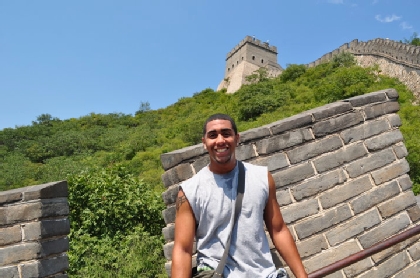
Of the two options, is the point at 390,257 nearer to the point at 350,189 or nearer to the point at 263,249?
the point at 350,189

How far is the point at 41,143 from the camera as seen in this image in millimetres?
32406

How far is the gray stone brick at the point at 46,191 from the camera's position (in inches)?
99.5

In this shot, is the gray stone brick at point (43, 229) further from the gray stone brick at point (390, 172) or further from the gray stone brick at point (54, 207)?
the gray stone brick at point (390, 172)

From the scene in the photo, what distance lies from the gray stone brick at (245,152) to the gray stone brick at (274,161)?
3.3 inches

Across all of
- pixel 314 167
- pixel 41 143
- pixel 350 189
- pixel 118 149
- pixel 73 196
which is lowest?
pixel 350 189

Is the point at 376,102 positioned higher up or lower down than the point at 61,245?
higher up

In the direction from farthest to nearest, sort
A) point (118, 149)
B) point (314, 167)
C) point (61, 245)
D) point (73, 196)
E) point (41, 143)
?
point (41, 143), point (118, 149), point (73, 196), point (314, 167), point (61, 245)

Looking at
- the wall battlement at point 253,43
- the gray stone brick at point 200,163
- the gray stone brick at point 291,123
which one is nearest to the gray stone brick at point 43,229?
the gray stone brick at point 200,163

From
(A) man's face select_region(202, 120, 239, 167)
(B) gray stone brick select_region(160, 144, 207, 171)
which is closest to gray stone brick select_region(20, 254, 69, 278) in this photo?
(B) gray stone brick select_region(160, 144, 207, 171)

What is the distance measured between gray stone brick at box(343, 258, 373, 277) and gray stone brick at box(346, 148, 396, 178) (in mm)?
803

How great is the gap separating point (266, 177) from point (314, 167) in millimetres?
1252

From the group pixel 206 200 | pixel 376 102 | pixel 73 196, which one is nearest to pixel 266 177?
pixel 206 200

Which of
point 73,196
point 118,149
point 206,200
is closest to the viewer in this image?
point 206,200

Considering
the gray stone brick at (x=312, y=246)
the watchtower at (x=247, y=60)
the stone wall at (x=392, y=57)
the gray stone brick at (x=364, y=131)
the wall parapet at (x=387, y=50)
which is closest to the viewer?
the gray stone brick at (x=312, y=246)
